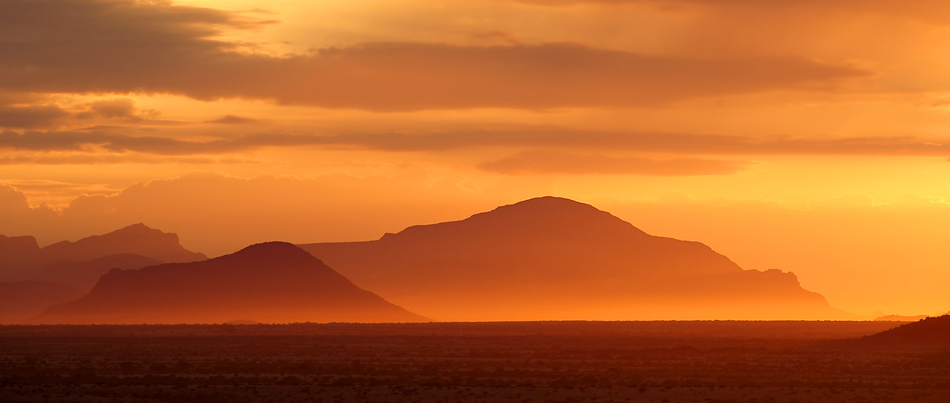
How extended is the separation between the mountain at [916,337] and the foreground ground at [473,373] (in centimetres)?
259

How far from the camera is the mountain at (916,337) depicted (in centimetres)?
9362

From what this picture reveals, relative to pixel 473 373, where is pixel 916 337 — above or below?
above

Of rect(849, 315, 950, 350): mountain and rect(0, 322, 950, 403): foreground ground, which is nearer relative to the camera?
rect(0, 322, 950, 403): foreground ground

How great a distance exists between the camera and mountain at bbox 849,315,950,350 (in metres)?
93.6

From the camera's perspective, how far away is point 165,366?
77.9 m

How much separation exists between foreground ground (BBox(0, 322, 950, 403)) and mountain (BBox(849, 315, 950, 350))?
259 centimetres

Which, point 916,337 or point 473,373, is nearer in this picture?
point 473,373

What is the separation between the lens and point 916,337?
9656cm

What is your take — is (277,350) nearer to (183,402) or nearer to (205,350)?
(205,350)

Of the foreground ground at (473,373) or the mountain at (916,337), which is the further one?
the mountain at (916,337)

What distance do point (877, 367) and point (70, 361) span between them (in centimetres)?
5883

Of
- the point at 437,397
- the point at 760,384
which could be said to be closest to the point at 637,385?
the point at 760,384

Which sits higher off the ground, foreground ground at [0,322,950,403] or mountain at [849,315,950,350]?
mountain at [849,315,950,350]

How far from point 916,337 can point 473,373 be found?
4640cm
